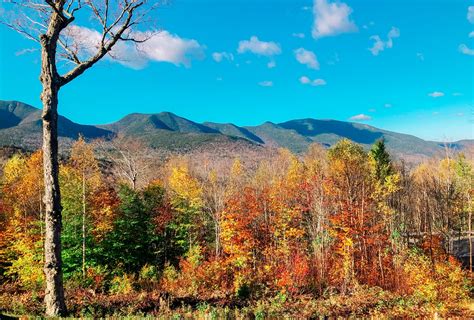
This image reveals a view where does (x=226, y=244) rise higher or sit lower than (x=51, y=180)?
lower

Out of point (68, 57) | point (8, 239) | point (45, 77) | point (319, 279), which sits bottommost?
point (319, 279)

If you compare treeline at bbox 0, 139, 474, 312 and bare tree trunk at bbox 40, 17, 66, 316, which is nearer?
bare tree trunk at bbox 40, 17, 66, 316

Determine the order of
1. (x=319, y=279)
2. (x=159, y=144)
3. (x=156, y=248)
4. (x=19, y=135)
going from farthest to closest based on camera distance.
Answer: (x=159, y=144) → (x=19, y=135) → (x=156, y=248) → (x=319, y=279)

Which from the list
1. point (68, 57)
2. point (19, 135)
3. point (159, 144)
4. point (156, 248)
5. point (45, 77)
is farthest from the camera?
point (159, 144)

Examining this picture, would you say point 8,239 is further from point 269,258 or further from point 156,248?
point 269,258

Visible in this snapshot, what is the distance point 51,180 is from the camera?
7457 mm

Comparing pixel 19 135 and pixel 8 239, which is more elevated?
pixel 19 135

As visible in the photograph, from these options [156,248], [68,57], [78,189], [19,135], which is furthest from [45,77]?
[19,135]

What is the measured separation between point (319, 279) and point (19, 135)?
18270cm

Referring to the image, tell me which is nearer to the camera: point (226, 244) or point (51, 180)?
point (51, 180)

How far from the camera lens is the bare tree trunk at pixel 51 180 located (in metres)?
7.35

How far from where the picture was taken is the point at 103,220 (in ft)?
73.1

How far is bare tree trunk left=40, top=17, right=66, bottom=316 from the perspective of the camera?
7348mm

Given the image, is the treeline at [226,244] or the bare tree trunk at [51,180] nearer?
Result: the bare tree trunk at [51,180]
